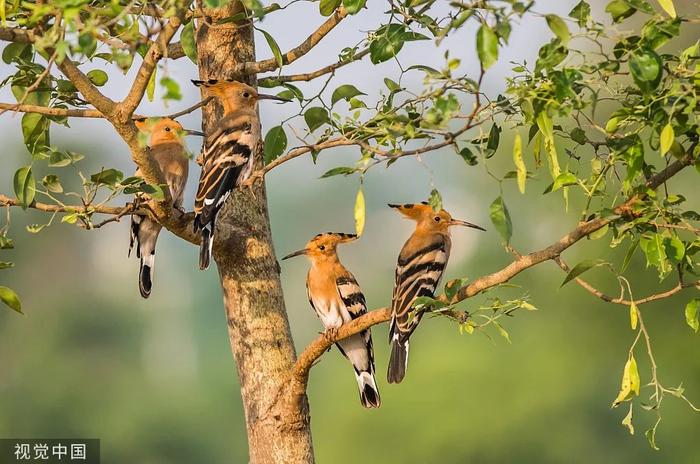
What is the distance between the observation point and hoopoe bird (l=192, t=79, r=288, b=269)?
4863 millimetres

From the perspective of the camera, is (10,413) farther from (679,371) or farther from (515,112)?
(515,112)

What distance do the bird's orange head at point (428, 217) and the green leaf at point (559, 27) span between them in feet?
9.82

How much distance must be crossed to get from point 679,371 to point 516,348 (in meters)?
3.13

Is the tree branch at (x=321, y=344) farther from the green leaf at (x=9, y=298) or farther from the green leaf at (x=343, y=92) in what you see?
the green leaf at (x=9, y=298)

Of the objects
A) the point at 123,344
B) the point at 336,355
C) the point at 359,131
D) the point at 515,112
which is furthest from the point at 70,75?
the point at 123,344

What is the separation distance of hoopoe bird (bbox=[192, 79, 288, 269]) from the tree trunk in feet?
0.43

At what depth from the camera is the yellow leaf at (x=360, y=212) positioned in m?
3.21

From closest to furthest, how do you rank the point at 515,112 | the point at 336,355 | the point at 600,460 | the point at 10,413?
the point at 515,112
the point at 600,460
the point at 336,355
the point at 10,413

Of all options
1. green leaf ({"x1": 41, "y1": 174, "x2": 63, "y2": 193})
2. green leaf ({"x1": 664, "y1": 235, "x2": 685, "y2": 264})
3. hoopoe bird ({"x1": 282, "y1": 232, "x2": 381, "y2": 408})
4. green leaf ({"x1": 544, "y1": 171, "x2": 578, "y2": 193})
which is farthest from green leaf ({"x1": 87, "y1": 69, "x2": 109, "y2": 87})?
green leaf ({"x1": 664, "y1": 235, "x2": 685, "y2": 264})

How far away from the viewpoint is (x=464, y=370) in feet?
67.2

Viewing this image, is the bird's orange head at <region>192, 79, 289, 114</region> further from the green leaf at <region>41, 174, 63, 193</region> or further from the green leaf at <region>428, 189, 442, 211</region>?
the green leaf at <region>428, 189, 442, 211</region>

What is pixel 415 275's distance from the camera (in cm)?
543

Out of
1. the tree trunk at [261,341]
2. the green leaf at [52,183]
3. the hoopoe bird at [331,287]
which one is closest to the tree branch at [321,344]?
the tree trunk at [261,341]

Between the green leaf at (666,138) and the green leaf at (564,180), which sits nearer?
the green leaf at (666,138)
